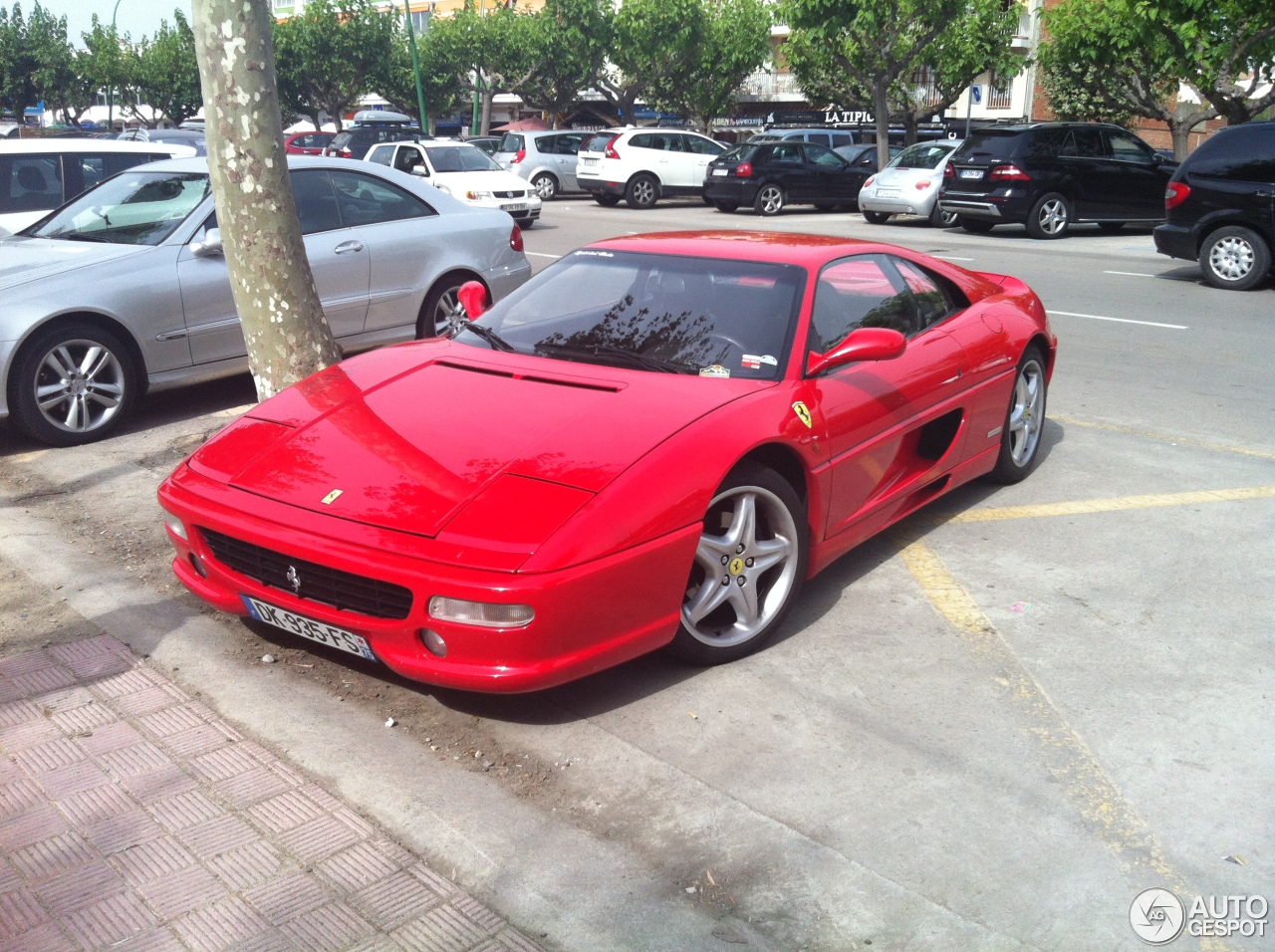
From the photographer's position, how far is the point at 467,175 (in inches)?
804

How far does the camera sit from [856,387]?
4578mm

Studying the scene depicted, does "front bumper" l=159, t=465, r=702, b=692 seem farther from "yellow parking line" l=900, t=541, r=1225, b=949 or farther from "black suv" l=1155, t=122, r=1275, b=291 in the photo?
"black suv" l=1155, t=122, r=1275, b=291

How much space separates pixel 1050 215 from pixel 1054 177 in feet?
1.87

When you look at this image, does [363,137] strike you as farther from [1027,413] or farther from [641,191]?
[1027,413]

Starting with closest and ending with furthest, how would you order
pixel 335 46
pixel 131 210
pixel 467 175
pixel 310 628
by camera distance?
pixel 310 628, pixel 131 210, pixel 467 175, pixel 335 46

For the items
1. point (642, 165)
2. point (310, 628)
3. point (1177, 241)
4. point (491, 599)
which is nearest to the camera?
point (491, 599)

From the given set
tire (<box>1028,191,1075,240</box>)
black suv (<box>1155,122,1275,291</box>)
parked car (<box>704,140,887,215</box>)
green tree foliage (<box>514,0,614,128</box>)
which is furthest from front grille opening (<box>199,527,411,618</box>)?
green tree foliage (<box>514,0,614,128</box>)

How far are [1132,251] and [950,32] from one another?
19.3 meters

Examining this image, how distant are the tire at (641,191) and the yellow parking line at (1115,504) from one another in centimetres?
2056

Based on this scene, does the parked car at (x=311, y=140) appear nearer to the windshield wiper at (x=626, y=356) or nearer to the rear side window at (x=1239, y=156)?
the rear side window at (x=1239, y=156)

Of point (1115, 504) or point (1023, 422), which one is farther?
point (1023, 422)

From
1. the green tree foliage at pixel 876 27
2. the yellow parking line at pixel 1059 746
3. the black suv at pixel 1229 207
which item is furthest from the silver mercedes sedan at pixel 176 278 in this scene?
the green tree foliage at pixel 876 27

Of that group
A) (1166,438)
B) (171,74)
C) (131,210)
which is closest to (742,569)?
(1166,438)

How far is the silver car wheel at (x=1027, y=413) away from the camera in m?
5.95
